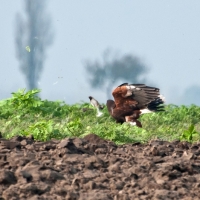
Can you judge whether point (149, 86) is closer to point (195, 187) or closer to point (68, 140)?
point (68, 140)

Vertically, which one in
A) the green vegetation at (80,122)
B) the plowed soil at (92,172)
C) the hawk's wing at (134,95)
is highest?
the hawk's wing at (134,95)

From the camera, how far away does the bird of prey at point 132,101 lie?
13.0 metres

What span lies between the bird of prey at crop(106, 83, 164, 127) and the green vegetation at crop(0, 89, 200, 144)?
0.26 metres

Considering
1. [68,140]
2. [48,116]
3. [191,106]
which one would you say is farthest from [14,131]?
[191,106]

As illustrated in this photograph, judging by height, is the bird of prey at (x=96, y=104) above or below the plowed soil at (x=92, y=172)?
above

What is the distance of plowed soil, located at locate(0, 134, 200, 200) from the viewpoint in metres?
4.16

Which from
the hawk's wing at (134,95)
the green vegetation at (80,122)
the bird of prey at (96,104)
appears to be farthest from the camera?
the bird of prey at (96,104)

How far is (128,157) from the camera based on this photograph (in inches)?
217

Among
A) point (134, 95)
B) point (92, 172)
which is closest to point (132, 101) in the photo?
point (134, 95)

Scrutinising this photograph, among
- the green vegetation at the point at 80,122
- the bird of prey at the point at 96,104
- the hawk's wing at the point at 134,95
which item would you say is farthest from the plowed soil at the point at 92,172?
the bird of prey at the point at 96,104

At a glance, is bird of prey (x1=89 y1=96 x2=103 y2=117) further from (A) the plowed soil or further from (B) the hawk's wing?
(A) the plowed soil

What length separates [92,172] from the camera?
15.3 feet

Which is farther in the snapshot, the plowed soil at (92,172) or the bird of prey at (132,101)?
the bird of prey at (132,101)

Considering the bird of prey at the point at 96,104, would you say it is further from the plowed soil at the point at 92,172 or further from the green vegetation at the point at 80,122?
the plowed soil at the point at 92,172
